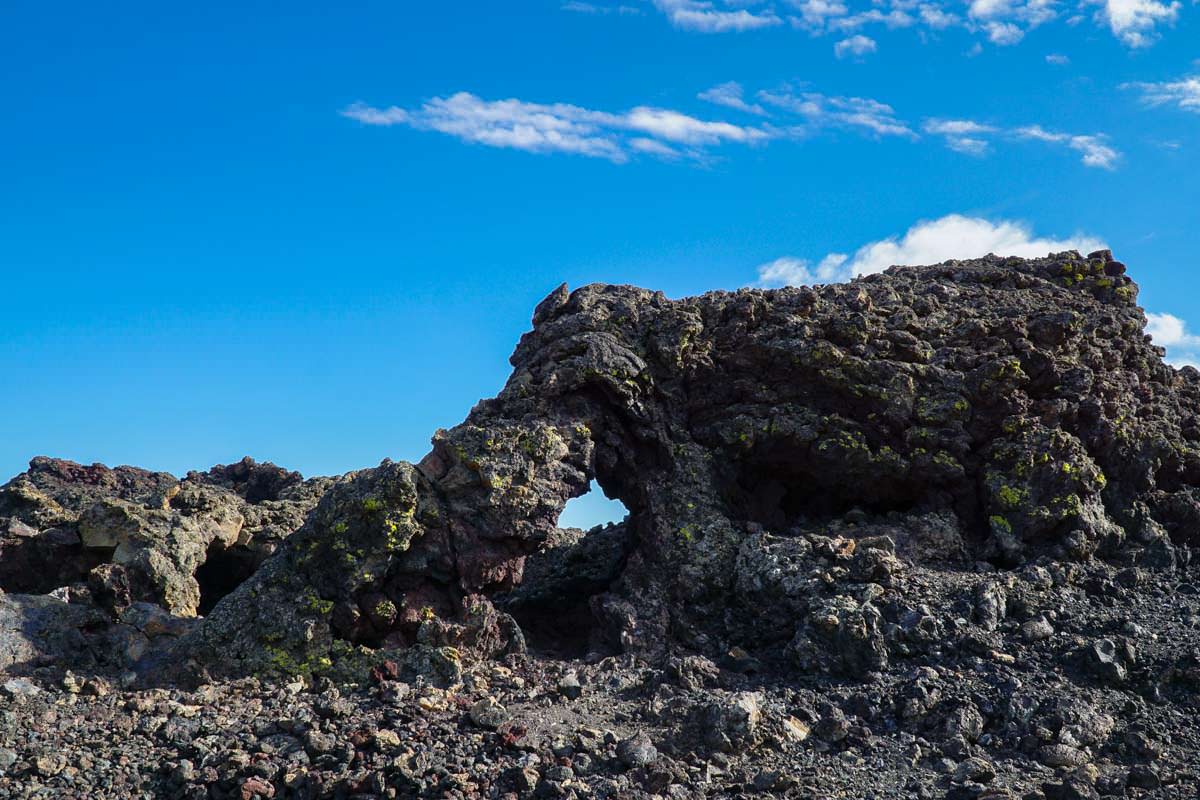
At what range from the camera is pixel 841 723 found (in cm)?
1848

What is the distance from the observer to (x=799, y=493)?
27312 mm

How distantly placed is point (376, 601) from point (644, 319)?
9.27 metres

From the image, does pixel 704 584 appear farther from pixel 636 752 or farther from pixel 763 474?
pixel 636 752

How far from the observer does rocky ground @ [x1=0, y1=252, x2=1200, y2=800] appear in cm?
1772

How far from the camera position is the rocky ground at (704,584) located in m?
17.7

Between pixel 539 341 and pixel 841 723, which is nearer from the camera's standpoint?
pixel 841 723

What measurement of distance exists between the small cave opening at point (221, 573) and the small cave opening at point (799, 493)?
1271 centimetres

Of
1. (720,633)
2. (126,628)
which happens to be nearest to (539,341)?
(720,633)

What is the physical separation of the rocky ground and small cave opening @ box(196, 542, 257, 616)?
0.07 meters

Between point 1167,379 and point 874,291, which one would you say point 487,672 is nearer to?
point 874,291

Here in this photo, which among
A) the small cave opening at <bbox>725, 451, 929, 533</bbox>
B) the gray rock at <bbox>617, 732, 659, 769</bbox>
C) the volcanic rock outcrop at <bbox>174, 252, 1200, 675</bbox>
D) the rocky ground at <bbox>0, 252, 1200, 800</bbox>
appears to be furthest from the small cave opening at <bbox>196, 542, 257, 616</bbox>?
the gray rock at <bbox>617, 732, 659, 769</bbox>

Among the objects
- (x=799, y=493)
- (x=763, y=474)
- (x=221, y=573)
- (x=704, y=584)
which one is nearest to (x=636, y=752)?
(x=704, y=584)

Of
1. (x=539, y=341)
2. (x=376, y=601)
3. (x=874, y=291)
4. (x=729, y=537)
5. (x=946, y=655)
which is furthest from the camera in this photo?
(x=874, y=291)

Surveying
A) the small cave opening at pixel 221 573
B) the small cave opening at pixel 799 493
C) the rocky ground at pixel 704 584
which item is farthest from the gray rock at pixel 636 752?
the small cave opening at pixel 221 573
